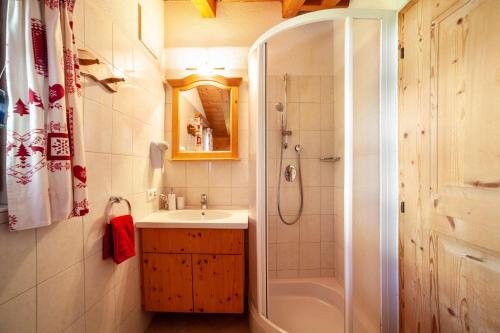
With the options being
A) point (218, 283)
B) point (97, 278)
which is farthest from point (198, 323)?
point (97, 278)

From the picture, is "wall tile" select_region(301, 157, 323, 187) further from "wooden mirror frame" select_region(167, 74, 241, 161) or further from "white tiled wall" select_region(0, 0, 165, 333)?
"white tiled wall" select_region(0, 0, 165, 333)

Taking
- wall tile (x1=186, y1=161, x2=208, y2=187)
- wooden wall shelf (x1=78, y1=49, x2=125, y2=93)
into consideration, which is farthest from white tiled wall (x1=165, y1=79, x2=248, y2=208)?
wooden wall shelf (x1=78, y1=49, x2=125, y2=93)

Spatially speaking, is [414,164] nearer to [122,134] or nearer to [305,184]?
[305,184]

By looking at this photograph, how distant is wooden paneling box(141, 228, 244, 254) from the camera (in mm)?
1637

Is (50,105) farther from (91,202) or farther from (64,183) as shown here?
(91,202)

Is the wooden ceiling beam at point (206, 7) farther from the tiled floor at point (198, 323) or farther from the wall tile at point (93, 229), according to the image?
the tiled floor at point (198, 323)

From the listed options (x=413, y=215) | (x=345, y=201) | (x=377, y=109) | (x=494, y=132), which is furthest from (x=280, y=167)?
(x=494, y=132)

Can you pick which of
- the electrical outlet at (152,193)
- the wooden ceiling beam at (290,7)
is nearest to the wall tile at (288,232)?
the electrical outlet at (152,193)

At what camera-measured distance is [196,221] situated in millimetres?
1684

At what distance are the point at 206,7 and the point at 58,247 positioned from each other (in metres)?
2.18

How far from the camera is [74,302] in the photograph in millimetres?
1077

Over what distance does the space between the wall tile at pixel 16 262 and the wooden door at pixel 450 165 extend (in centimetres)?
168

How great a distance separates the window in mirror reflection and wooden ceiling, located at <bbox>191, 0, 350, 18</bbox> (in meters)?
0.71

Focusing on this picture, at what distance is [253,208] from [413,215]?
96 cm
